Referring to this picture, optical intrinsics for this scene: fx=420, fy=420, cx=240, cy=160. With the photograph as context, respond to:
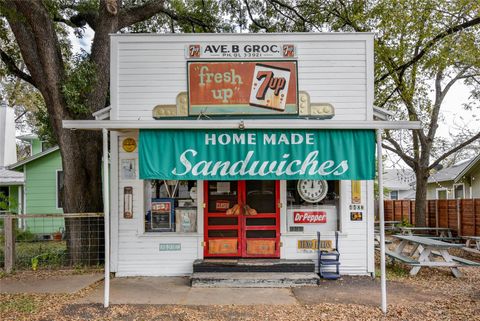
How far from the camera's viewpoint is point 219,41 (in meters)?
9.04

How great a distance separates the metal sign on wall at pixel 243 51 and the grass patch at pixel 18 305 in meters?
5.55

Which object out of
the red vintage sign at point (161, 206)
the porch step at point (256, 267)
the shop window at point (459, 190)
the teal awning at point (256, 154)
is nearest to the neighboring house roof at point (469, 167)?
the shop window at point (459, 190)

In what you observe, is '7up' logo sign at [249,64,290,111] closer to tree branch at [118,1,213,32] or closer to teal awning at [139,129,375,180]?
teal awning at [139,129,375,180]

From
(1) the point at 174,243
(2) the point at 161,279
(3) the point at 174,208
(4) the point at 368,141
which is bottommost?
(2) the point at 161,279

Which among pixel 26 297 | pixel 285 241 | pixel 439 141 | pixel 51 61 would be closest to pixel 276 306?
pixel 285 241

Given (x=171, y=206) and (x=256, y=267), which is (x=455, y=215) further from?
(x=171, y=206)

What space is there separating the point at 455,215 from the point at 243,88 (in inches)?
448

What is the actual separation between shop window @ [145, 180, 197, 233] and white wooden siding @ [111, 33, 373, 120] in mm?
1571

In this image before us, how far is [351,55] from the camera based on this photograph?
9102 millimetres

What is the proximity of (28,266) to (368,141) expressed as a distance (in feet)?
25.7

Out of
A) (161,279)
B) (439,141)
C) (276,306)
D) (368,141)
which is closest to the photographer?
(276,306)

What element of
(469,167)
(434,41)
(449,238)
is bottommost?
(449,238)

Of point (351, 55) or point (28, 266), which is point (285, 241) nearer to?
point (351, 55)

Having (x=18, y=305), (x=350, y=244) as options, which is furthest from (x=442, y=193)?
(x=18, y=305)
